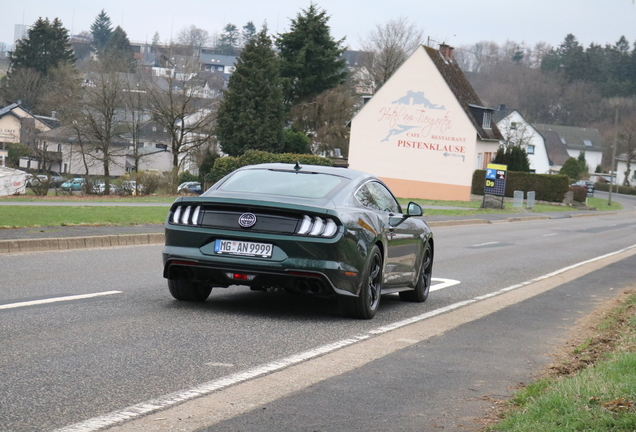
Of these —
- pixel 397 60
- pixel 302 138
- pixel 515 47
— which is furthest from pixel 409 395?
pixel 515 47

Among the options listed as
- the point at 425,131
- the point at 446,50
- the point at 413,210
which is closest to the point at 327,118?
the point at 446,50

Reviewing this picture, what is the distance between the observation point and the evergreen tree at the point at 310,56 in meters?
74.9

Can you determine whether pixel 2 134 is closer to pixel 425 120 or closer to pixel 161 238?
pixel 425 120

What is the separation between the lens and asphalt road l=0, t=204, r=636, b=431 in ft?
16.7

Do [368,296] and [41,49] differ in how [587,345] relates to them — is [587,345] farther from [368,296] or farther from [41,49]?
[41,49]

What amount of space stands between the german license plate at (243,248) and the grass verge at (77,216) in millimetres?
10049

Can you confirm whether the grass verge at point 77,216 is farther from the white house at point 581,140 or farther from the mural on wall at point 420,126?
the white house at point 581,140

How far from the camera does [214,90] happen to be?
403 feet

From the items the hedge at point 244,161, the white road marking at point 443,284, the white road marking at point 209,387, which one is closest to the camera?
the white road marking at point 209,387

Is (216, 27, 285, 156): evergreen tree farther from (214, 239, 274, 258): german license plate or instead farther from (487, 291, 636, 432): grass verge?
(487, 291, 636, 432): grass verge

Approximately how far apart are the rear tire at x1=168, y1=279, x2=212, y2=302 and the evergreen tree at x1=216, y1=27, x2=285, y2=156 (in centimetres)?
5517

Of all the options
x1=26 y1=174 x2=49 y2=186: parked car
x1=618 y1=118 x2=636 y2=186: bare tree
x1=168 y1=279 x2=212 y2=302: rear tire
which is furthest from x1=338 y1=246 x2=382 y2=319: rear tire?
x1=618 y1=118 x2=636 y2=186: bare tree

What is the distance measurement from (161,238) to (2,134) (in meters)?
80.6

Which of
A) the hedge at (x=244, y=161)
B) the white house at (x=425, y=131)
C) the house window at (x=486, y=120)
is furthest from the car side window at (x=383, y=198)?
the house window at (x=486, y=120)
